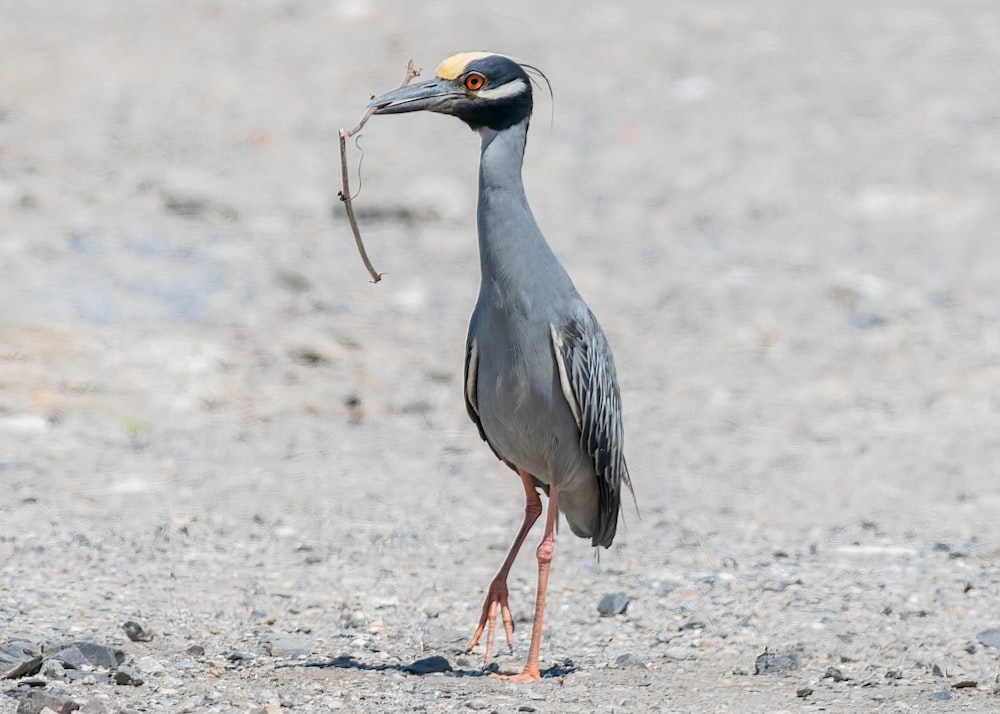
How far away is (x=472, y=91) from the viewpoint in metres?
5.81

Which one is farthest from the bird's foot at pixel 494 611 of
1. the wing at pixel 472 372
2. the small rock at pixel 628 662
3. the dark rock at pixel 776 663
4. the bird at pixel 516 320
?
the dark rock at pixel 776 663

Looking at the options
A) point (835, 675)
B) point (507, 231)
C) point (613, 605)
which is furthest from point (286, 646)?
point (835, 675)

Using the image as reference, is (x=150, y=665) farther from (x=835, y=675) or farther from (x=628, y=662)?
(x=835, y=675)

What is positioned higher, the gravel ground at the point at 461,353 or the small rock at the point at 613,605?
the gravel ground at the point at 461,353

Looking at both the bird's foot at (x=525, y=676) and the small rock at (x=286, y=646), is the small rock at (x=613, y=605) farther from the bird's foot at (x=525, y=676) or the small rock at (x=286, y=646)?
the small rock at (x=286, y=646)

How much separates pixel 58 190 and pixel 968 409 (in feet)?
26.1

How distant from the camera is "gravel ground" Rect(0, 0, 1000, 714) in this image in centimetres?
618

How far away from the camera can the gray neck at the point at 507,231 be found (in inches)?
229

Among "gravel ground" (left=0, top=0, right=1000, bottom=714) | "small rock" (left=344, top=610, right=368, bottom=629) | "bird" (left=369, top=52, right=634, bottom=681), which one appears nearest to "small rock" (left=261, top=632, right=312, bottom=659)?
"gravel ground" (left=0, top=0, right=1000, bottom=714)

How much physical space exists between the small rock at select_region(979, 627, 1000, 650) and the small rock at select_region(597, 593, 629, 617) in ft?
5.01

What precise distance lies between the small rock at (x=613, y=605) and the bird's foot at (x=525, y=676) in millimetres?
895

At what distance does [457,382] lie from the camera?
10.4 meters

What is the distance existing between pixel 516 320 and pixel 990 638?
2427mm

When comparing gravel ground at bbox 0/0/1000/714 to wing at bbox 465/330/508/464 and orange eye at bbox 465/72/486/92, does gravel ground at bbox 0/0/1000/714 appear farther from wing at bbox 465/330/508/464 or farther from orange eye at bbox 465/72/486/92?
orange eye at bbox 465/72/486/92
